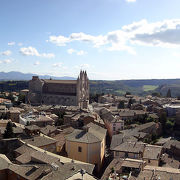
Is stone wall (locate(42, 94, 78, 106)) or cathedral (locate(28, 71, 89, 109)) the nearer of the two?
stone wall (locate(42, 94, 78, 106))

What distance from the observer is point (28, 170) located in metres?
21.8

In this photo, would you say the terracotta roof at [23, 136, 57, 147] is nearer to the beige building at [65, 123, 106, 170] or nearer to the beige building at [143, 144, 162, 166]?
the beige building at [65, 123, 106, 170]

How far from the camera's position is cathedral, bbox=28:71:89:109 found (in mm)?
91438

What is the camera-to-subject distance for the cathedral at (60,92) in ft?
300

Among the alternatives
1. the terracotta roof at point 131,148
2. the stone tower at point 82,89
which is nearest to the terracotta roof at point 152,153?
the terracotta roof at point 131,148

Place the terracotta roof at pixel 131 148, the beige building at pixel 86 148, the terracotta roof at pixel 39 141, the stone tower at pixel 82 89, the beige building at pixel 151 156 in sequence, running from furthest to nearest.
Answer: the stone tower at pixel 82 89
the terracotta roof at pixel 131 148
the beige building at pixel 86 148
the terracotta roof at pixel 39 141
the beige building at pixel 151 156

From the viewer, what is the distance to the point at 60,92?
99.1 metres

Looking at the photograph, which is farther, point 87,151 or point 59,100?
point 59,100

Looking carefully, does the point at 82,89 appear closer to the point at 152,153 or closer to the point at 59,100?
the point at 59,100

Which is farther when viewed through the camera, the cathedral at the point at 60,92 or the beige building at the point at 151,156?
the cathedral at the point at 60,92

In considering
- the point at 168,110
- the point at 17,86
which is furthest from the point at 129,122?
the point at 17,86

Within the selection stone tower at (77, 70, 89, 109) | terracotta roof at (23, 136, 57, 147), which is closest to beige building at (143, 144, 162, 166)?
terracotta roof at (23, 136, 57, 147)

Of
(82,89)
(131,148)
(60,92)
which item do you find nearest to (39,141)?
(131,148)

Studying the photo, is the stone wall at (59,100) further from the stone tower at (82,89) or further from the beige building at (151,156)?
the beige building at (151,156)
